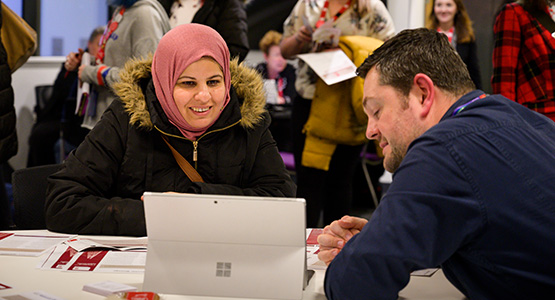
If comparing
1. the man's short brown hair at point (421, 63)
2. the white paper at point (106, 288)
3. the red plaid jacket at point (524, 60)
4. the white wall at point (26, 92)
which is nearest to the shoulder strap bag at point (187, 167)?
the white paper at point (106, 288)

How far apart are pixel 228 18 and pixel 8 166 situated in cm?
343

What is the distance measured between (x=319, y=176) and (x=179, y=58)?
1473 millimetres

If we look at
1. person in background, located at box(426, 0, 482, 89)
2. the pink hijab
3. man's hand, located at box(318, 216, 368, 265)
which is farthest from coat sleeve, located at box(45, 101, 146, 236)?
person in background, located at box(426, 0, 482, 89)

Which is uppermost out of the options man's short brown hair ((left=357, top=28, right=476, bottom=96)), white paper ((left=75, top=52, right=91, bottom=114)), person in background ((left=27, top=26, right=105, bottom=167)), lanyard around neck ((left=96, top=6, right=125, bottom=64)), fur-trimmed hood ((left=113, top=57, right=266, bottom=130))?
man's short brown hair ((left=357, top=28, right=476, bottom=96))

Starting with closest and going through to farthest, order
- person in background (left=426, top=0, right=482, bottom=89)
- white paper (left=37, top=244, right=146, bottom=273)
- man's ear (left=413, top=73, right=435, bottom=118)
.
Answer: man's ear (left=413, top=73, right=435, bottom=118) → white paper (left=37, top=244, right=146, bottom=273) → person in background (left=426, top=0, right=482, bottom=89)

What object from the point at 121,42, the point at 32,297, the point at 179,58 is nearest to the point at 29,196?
the point at 179,58

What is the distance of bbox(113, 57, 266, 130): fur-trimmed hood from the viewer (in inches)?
86.7

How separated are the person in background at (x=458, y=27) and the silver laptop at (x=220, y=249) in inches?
126

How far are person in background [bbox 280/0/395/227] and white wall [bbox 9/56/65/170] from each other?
3.56 meters

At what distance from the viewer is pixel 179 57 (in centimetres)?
219

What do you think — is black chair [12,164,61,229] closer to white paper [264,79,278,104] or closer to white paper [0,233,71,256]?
white paper [0,233,71,256]

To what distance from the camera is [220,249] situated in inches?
54.9

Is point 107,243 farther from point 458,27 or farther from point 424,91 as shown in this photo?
point 458,27

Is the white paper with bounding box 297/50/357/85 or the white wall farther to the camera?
the white wall
